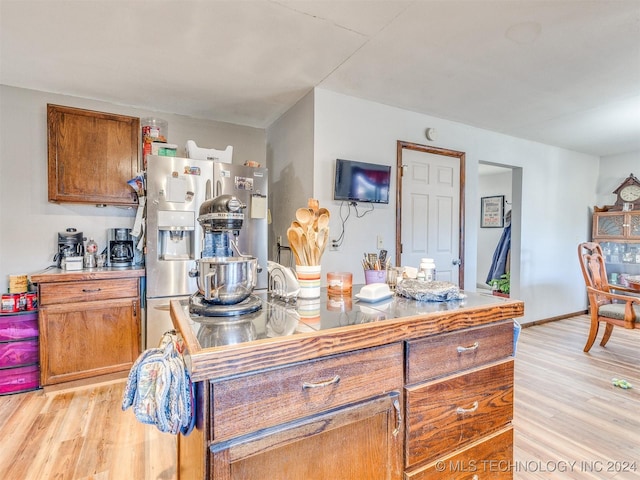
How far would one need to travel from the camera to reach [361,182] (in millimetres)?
2926

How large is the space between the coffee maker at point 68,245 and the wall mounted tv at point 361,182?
7.54 feet

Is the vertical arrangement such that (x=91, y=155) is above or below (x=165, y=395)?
above

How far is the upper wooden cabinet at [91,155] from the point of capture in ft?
8.99

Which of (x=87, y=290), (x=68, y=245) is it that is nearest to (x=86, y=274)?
(x=87, y=290)

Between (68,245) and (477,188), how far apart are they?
4.17 metres

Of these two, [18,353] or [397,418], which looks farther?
[18,353]

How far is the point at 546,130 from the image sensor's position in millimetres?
3818

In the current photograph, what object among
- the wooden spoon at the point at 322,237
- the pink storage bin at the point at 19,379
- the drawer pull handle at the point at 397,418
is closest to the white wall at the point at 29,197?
the pink storage bin at the point at 19,379

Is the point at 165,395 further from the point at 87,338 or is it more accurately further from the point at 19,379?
the point at 19,379

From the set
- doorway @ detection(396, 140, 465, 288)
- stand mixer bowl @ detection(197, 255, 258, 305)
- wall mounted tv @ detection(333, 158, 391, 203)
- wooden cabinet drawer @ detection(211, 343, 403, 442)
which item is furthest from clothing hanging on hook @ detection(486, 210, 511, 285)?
stand mixer bowl @ detection(197, 255, 258, 305)

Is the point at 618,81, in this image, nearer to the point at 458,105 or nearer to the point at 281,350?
the point at 458,105

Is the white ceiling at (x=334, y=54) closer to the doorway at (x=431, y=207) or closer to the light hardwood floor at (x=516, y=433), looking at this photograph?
the doorway at (x=431, y=207)

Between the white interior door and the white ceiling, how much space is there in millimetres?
551

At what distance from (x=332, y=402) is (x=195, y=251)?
6.97ft
